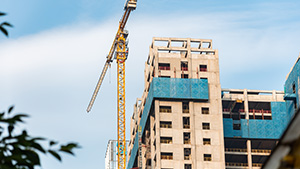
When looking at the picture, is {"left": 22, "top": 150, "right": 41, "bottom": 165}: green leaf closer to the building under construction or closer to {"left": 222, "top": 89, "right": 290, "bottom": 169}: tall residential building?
the building under construction

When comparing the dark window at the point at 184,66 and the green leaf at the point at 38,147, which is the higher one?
the dark window at the point at 184,66

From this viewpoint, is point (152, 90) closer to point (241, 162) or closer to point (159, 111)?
point (159, 111)

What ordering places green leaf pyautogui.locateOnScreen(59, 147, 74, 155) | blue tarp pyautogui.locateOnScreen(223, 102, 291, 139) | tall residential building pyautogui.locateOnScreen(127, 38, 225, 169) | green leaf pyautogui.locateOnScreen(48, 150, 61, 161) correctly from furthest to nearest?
blue tarp pyautogui.locateOnScreen(223, 102, 291, 139)
tall residential building pyautogui.locateOnScreen(127, 38, 225, 169)
green leaf pyautogui.locateOnScreen(59, 147, 74, 155)
green leaf pyautogui.locateOnScreen(48, 150, 61, 161)

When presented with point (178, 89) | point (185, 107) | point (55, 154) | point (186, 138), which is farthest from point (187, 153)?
point (55, 154)

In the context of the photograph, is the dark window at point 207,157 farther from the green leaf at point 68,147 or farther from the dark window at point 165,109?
the green leaf at point 68,147

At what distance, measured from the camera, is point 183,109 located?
495 ft

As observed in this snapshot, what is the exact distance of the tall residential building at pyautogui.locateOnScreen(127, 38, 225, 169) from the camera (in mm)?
143875

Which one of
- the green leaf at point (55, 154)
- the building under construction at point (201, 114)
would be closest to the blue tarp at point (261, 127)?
the building under construction at point (201, 114)

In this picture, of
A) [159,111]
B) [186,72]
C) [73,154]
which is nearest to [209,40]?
[186,72]

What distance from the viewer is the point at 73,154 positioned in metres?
13.1

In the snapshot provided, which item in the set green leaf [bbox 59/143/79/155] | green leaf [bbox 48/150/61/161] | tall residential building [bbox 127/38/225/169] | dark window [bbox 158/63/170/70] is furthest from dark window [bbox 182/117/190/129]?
green leaf [bbox 48/150/61/161]

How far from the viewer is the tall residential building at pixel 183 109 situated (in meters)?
144

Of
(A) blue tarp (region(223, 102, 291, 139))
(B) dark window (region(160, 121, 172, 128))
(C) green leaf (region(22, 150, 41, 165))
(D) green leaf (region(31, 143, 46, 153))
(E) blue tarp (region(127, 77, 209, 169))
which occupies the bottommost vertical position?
(C) green leaf (region(22, 150, 41, 165))

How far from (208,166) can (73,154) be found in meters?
132
